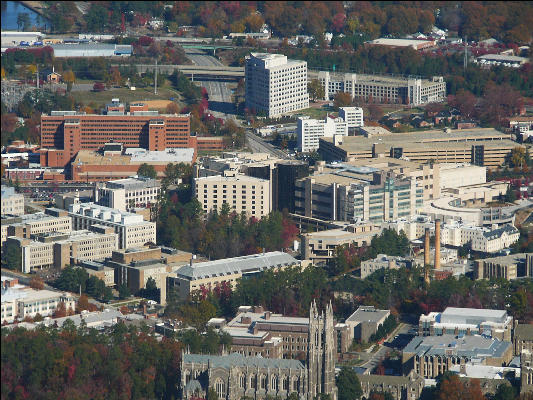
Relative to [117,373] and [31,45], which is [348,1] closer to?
[31,45]

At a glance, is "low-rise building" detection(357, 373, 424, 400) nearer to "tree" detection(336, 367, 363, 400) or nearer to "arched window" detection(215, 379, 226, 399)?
"tree" detection(336, 367, 363, 400)

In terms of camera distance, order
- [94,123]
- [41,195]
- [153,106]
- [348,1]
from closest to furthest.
→ [41,195] < [94,123] < [153,106] < [348,1]

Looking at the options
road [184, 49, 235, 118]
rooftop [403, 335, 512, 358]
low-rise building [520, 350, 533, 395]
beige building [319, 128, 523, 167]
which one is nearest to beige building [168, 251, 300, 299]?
rooftop [403, 335, 512, 358]

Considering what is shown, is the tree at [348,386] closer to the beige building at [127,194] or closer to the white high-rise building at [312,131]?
the beige building at [127,194]

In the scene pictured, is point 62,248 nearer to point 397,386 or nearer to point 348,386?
point 348,386

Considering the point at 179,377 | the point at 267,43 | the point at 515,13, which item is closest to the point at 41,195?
the point at 179,377

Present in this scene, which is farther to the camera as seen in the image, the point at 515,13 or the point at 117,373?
the point at 515,13
